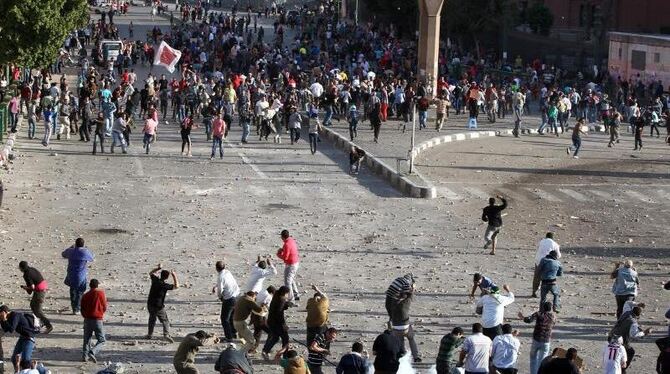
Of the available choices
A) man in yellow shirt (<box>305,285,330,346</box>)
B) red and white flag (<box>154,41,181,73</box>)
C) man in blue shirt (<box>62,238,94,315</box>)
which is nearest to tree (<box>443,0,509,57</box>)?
red and white flag (<box>154,41,181,73</box>)

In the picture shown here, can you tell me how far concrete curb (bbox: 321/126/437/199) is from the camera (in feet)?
109

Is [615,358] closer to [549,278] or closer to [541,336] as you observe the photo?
[541,336]

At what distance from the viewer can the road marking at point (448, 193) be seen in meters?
33.7

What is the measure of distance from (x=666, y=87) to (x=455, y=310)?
126ft

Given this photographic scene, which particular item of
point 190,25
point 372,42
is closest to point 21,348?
point 372,42

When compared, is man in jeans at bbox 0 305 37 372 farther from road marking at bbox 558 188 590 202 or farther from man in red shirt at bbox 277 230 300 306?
road marking at bbox 558 188 590 202

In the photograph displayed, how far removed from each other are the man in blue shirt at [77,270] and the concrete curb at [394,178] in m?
13.1

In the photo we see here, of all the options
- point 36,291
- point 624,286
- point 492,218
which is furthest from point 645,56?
point 36,291

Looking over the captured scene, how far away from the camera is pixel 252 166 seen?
122 ft

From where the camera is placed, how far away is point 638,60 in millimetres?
61188

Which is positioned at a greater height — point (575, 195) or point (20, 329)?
point (20, 329)

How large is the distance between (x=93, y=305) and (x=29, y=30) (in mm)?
24747

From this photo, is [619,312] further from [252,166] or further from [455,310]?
[252,166]

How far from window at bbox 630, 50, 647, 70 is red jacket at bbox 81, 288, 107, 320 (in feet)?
147
